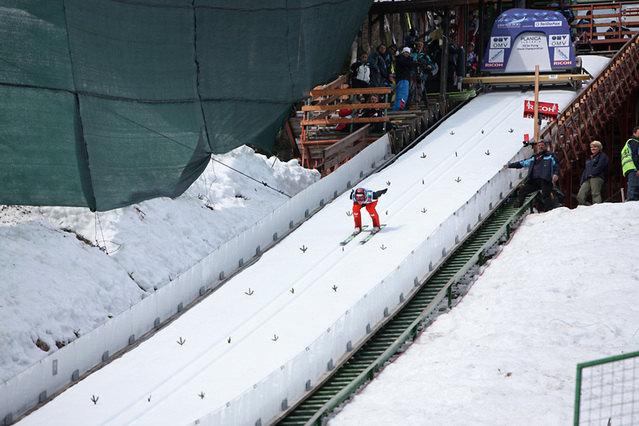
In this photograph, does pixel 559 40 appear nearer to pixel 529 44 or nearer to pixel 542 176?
pixel 529 44

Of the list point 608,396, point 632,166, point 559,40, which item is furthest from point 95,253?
point 559,40

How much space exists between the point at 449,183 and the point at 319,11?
4.73m

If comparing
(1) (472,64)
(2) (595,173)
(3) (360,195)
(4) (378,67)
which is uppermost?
(4) (378,67)

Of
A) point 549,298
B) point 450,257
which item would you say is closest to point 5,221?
point 450,257

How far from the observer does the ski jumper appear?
18344mm

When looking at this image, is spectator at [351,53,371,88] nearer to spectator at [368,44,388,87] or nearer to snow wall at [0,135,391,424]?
spectator at [368,44,388,87]

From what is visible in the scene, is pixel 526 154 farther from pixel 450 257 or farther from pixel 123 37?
pixel 123 37

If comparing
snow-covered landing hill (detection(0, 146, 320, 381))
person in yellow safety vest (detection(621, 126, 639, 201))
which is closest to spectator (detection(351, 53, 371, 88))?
snow-covered landing hill (detection(0, 146, 320, 381))

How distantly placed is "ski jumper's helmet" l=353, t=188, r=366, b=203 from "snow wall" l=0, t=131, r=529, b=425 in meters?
1.81

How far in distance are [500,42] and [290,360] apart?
58.1 ft

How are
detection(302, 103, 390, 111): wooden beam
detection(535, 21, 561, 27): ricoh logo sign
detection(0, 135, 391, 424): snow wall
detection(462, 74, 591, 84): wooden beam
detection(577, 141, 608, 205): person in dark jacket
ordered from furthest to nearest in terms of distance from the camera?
1. detection(535, 21, 561, 27): ricoh logo sign
2. detection(462, 74, 591, 84): wooden beam
3. detection(302, 103, 390, 111): wooden beam
4. detection(577, 141, 608, 205): person in dark jacket
5. detection(0, 135, 391, 424): snow wall

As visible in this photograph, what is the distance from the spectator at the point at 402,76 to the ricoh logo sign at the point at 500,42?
3.58 m

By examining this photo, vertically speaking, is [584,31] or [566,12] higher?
[566,12]

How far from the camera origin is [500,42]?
2823 cm
